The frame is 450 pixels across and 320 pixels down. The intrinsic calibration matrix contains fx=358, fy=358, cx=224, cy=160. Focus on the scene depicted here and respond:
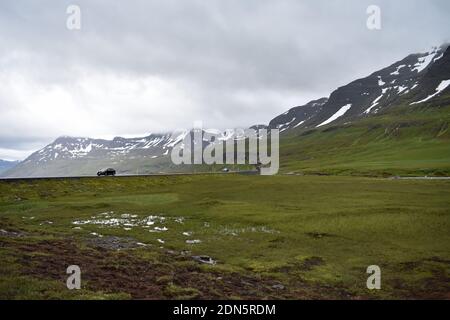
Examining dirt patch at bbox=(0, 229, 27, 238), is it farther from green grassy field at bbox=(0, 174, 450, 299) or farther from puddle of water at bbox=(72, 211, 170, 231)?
puddle of water at bbox=(72, 211, 170, 231)

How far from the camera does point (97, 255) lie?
28.7 meters

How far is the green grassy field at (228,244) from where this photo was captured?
73.8 feet

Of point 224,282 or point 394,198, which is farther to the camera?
point 394,198

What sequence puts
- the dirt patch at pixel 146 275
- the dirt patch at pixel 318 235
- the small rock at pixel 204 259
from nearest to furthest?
1. the dirt patch at pixel 146 275
2. the small rock at pixel 204 259
3. the dirt patch at pixel 318 235

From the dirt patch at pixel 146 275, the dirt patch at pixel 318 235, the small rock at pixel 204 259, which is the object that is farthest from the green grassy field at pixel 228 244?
the small rock at pixel 204 259

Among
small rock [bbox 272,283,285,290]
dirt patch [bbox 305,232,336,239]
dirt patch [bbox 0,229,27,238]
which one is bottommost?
small rock [bbox 272,283,285,290]

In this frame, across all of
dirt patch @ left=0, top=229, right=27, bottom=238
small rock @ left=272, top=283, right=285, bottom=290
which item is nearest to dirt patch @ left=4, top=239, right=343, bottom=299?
small rock @ left=272, top=283, right=285, bottom=290

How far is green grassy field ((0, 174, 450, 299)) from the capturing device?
22484 millimetres

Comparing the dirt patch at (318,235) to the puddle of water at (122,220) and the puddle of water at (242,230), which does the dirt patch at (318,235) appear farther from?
the puddle of water at (122,220)
